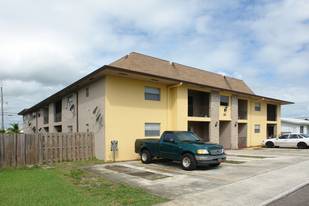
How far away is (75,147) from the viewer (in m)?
16.1

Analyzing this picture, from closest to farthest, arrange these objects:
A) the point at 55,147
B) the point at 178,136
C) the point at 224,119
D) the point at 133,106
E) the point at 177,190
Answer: the point at 177,190, the point at 178,136, the point at 55,147, the point at 133,106, the point at 224,119

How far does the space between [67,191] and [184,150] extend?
5911mm

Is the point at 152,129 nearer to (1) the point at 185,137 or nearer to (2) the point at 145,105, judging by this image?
(2) the point at 145,105

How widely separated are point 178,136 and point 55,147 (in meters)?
6.81

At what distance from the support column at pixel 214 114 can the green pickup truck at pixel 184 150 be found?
7.88m

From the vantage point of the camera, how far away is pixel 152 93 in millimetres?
18625

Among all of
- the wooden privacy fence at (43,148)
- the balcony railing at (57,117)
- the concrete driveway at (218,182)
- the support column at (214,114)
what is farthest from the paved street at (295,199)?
the balcony railing at (57,117)

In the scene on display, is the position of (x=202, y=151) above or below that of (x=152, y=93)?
below

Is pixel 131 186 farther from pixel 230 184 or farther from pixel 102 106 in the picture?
pixel 102 106

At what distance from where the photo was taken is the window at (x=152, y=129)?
59.7 ft

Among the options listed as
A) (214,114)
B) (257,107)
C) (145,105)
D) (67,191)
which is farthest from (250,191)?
Result: (257,107)

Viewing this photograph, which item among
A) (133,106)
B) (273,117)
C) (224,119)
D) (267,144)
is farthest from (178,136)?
(273,117)

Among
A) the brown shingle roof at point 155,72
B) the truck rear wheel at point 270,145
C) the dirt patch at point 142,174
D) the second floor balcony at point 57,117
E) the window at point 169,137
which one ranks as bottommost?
the truck rear wheel at point 270,145

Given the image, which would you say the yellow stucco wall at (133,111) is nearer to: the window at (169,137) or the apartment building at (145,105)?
the apartment building at (145,105)
